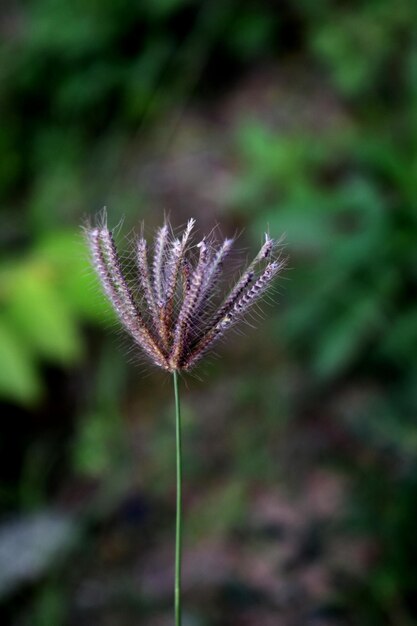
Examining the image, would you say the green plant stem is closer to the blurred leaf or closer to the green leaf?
the green leaf

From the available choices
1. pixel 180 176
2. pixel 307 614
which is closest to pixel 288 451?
pixel 307 614

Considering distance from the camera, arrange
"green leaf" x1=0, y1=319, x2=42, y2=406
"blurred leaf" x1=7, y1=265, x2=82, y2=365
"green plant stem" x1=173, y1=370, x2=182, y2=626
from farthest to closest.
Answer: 1. "blurred leaf" x1=7, y1=265, x2=82, y2=365
2. "green leaf" x1=0, y1=319, x2=42, y2=406
3. "green plant stem" x1=173, y1=370, x2=182, y2=626

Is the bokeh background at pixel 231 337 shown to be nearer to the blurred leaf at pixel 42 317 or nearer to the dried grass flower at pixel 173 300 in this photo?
the blurred leaf at pixel 42 317

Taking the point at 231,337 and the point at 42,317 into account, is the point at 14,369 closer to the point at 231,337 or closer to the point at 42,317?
the point at 42,317

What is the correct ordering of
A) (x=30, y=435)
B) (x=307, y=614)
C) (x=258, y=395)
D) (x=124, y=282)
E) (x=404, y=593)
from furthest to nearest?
(x=30, y=435), (x=258, y=395), (x=404, y=593), (x=307, y=614), (x=124, y=282)

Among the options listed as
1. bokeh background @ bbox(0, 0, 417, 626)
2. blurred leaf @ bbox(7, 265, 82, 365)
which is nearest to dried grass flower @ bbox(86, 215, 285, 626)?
bokeh background @ bbox(0, 0, 417, 626)

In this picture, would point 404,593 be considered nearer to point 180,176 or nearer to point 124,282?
point 124,282

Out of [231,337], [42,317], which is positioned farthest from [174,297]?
[42,317]
